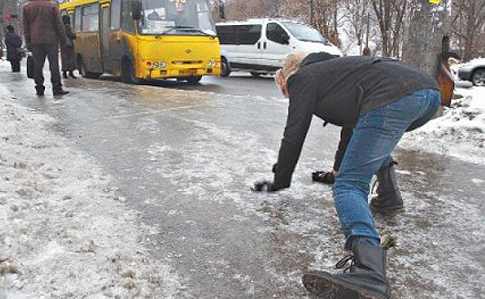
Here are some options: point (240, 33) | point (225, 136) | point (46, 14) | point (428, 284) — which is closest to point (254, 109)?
point (225, 136)

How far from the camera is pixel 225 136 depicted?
6.03 meters

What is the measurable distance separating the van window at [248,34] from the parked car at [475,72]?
695 cm

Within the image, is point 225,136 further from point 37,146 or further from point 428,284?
point 428,284

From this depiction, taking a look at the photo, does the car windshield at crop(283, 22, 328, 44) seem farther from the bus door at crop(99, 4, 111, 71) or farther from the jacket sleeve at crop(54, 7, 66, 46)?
the jacket sleeve at crop(54, 7, 66, 46)

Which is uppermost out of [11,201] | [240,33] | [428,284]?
[240,33]

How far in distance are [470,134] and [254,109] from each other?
3.55 meters

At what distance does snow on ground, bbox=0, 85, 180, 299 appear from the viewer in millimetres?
2430

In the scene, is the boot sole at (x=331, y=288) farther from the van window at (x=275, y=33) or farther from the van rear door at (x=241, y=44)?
the van rear door at (x=241, y=44)

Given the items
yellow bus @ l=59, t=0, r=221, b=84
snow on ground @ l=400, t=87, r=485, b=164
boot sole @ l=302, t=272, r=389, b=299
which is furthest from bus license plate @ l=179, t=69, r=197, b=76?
boot sole @ l=302, t=272, r=389, b=299

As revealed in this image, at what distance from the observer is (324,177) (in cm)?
423

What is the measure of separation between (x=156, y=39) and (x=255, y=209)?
848 centimetres

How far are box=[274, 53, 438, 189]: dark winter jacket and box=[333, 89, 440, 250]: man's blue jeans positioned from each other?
0.05 metres

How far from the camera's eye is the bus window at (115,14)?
1206 cm

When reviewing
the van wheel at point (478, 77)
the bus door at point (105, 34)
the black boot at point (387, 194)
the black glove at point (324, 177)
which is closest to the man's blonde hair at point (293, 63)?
the black boot at point (387, 194)
